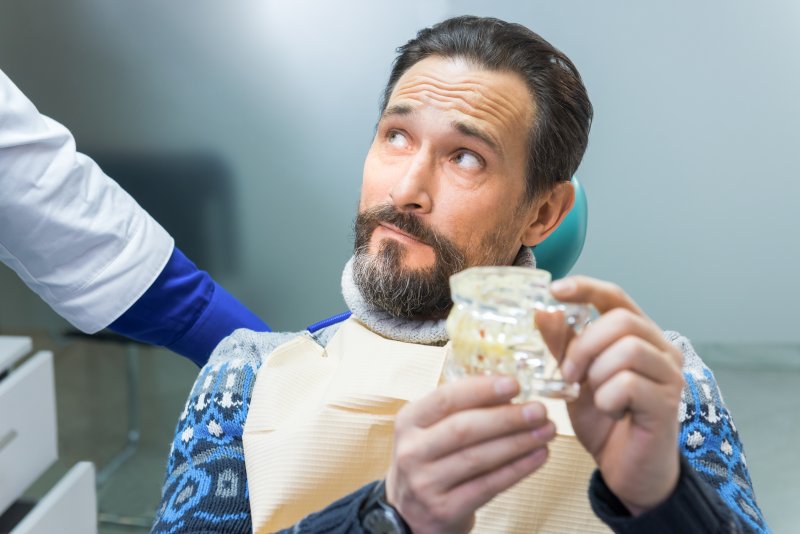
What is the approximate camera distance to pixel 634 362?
2.20ft

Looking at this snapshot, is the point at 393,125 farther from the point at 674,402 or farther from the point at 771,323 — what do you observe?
the point at 771,323

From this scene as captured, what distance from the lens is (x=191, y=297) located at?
1516 mm

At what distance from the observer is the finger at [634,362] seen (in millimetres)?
669

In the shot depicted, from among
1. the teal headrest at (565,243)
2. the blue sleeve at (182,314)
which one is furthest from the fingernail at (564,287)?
the blue sleeve at (182,314)

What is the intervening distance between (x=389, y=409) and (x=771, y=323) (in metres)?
1.22

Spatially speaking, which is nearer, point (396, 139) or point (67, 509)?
point (396, 139)

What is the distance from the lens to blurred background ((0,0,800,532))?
189cm

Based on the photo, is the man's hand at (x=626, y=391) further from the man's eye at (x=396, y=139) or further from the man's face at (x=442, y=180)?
the man's eye at (x=396, y=139)

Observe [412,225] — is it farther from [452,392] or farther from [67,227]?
[67,227]

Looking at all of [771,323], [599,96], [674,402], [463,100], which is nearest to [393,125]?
[463,100]

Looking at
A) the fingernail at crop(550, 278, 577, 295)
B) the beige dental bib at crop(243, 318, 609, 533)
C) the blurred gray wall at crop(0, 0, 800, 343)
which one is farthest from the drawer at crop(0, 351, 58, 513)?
the fingernail at crop(550, 278, 577, 295)

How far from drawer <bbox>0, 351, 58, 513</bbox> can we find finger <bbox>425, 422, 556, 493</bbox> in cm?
120

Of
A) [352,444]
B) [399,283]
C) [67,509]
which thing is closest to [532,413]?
[352,444]

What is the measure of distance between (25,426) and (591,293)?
4.53 ft
